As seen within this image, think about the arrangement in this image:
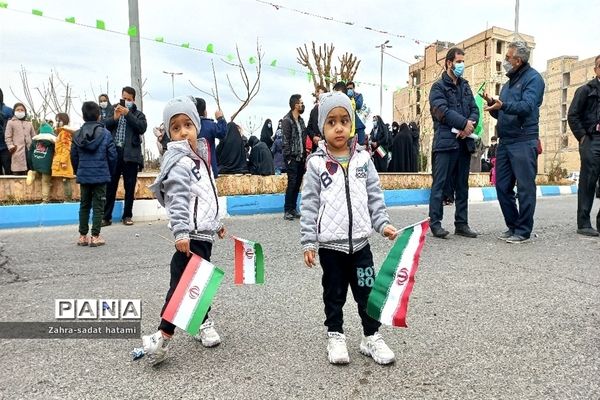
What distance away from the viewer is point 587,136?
17.5ft

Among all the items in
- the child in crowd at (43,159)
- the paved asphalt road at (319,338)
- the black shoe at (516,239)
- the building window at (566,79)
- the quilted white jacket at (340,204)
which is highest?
the building window at (566,79)

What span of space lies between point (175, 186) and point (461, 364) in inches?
66.5

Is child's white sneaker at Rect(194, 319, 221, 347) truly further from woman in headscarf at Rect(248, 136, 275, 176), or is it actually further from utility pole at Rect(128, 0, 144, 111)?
woman in headscarf at Rect(248, 136, 275, 176)

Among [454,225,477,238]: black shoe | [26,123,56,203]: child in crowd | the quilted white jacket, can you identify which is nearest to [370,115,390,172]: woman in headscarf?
[454,225,477,238]: black shoe

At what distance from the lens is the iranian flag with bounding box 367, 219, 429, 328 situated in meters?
2.12

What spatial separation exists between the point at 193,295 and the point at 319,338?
2.51 feet

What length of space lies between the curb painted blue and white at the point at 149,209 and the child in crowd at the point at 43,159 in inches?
21.0

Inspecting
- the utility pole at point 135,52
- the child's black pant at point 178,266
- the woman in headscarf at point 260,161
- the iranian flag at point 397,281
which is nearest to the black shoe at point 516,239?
the iranian flag at point 397,281

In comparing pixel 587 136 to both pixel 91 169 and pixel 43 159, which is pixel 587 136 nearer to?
pixel 91 169

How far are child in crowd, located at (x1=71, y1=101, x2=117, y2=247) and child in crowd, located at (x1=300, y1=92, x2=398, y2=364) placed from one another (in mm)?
3739

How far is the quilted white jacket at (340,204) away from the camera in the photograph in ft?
7.37

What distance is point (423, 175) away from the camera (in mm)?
11000

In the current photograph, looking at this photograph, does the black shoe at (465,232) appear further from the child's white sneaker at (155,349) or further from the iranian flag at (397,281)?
the child's white sneaker at (155,349)

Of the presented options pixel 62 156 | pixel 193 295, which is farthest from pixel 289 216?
pixel 193 295
